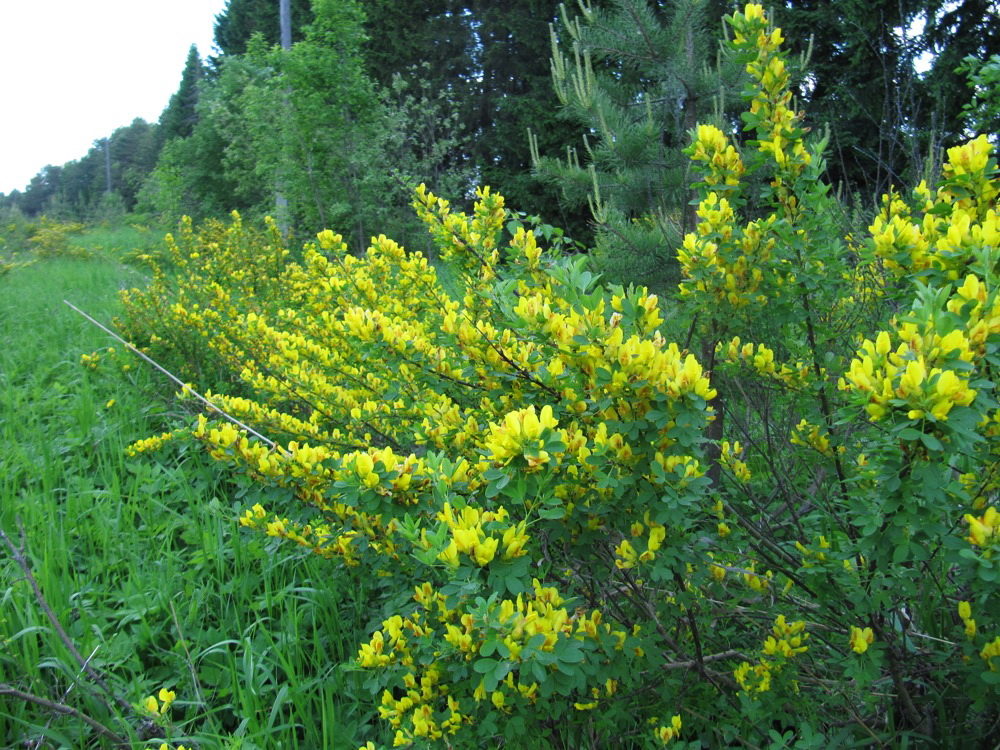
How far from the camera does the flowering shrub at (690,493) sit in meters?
1.01

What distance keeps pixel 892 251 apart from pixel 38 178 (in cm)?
6607

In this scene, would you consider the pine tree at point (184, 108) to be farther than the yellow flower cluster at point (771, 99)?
Yes

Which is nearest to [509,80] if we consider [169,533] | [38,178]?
[169,533]

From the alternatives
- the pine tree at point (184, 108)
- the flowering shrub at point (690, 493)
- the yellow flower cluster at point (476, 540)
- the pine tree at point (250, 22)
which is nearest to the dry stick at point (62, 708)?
the flowering shrub at point (690, 493)

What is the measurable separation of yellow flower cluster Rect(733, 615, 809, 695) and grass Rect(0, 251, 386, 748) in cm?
96

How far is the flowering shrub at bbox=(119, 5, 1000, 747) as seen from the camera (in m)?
1.01

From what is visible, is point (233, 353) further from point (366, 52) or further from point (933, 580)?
point (366, 52)

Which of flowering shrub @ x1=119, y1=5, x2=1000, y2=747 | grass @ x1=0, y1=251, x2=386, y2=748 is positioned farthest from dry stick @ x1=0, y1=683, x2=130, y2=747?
flowering shrub @ x1=119, y1=5, x2=1000, y2=747

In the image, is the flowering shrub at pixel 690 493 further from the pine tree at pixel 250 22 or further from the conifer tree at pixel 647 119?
the pine tree at pixel 250 22

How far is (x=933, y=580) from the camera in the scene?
141 centimetres

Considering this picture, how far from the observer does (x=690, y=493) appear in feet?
3.66

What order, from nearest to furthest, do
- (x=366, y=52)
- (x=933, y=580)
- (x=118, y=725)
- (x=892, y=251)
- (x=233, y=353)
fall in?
1. (x=892, y=251)
2. (x=933, y=580)
3. (x=118, y=725)
4. (x=233, y=353)
5. (x=366, y=52)

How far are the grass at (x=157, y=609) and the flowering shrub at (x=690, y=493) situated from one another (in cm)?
41

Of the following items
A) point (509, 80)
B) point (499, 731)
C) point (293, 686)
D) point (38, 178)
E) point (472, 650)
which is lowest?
point (293, 686)
